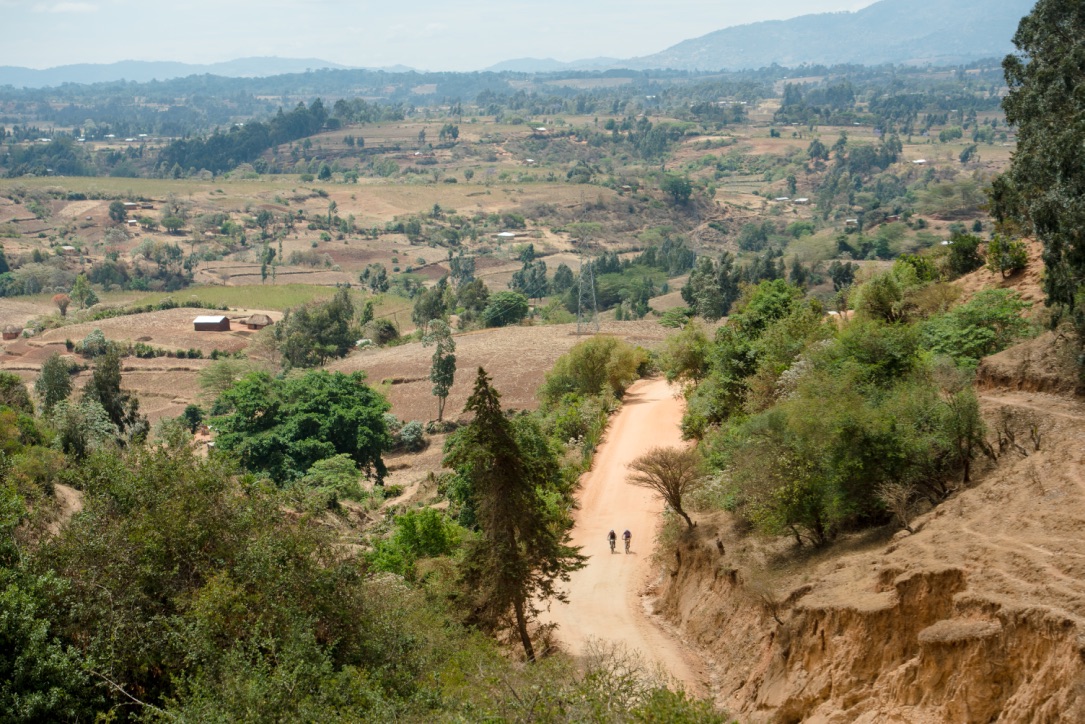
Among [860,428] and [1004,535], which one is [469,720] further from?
[860,428]

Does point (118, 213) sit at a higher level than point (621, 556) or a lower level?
lower

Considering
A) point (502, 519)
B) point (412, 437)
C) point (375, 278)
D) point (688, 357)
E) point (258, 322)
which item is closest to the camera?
point (502, 519)

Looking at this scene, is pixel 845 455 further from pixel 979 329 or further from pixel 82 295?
pixel 82 295

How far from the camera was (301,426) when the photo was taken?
126ft

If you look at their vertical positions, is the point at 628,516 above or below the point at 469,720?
below

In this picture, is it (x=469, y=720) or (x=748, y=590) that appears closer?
(x=469, y=720)

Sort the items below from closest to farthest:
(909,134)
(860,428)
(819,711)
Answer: (819,711) < (860,428) < (909,134)

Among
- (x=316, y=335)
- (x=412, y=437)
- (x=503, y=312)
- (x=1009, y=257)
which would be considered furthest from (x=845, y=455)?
(x=503, y=312)

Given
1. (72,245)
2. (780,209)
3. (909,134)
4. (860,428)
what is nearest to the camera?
(860,428)

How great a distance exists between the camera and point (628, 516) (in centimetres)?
2647

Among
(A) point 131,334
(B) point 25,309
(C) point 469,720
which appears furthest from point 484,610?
(B) point 25,309

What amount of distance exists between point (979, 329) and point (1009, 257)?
5988 millimetres

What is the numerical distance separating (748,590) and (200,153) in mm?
187273

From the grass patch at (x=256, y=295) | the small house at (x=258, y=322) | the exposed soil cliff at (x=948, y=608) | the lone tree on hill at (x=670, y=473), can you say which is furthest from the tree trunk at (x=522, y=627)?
the grass patch at (x=256, y=295)
